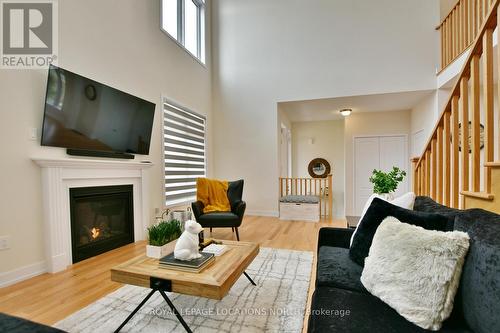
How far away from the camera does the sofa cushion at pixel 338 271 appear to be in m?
1.31

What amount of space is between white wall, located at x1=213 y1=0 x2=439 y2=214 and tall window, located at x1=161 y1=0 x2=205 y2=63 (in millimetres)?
428

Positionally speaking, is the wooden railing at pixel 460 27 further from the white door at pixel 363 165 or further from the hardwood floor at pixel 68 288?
the hardwood floor at pixel 68 288

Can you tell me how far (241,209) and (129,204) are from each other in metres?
1.53

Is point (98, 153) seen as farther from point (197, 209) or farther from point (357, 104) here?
point (357, 104)

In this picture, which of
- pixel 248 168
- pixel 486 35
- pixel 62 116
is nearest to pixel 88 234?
pixel 62 116

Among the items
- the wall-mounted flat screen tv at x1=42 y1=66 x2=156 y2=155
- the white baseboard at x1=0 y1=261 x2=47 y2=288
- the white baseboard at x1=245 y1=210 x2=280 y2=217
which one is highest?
the wall-mounted flat screen tv at x1=42 y1=66 x2=156 y2=155

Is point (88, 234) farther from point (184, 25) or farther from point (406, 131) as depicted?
point (406, 131)

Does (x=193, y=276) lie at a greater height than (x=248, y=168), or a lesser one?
lesser

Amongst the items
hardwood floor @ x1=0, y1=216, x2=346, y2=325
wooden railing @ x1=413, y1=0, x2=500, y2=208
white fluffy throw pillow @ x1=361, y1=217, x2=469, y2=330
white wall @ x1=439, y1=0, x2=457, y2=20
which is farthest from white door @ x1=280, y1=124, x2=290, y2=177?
white fluffy throw pillow @ x1=361, y1=217, x2=469, y2=330

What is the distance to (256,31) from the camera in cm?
530

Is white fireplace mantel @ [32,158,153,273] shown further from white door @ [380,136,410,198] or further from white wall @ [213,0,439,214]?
white door @ [380,136,410,198]

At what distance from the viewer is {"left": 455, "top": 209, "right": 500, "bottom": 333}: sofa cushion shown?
2.74 feet

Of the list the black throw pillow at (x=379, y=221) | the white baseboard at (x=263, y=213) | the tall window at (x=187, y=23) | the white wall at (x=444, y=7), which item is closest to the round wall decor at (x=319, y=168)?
the white baseboard at (x=263, y=213)

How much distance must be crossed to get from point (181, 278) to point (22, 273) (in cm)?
191
